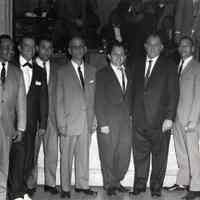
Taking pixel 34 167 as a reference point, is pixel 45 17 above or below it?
above

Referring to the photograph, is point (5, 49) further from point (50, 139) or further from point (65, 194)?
point (65, 194)

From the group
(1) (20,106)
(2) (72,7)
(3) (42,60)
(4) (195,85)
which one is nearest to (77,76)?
(3) (42,60)

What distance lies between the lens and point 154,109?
5328 millimetres

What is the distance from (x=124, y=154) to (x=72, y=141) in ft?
1.93

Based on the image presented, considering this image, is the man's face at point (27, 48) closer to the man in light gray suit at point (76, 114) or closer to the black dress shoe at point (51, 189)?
the man in light gray suit at point (76, 114)

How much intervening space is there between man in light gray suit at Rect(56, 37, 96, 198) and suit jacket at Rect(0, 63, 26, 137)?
59cm

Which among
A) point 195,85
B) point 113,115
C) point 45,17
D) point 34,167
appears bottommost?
point 34,167

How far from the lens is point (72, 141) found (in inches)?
211

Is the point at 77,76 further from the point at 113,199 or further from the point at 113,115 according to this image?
the point at 113,199

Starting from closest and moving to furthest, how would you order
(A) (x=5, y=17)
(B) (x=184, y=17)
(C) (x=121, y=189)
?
(C) (x=121, y=189) → (A) (x=5, y=17) → (B) (x=184, y=17)

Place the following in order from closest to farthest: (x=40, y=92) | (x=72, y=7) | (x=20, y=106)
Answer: (x=20, y=106), (x=40, y=92), (x=72, y=7)

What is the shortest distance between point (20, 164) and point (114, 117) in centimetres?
113

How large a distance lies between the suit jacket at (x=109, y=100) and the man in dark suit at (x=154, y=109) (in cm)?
16

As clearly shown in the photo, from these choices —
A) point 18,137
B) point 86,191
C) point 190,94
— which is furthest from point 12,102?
point 190,94
